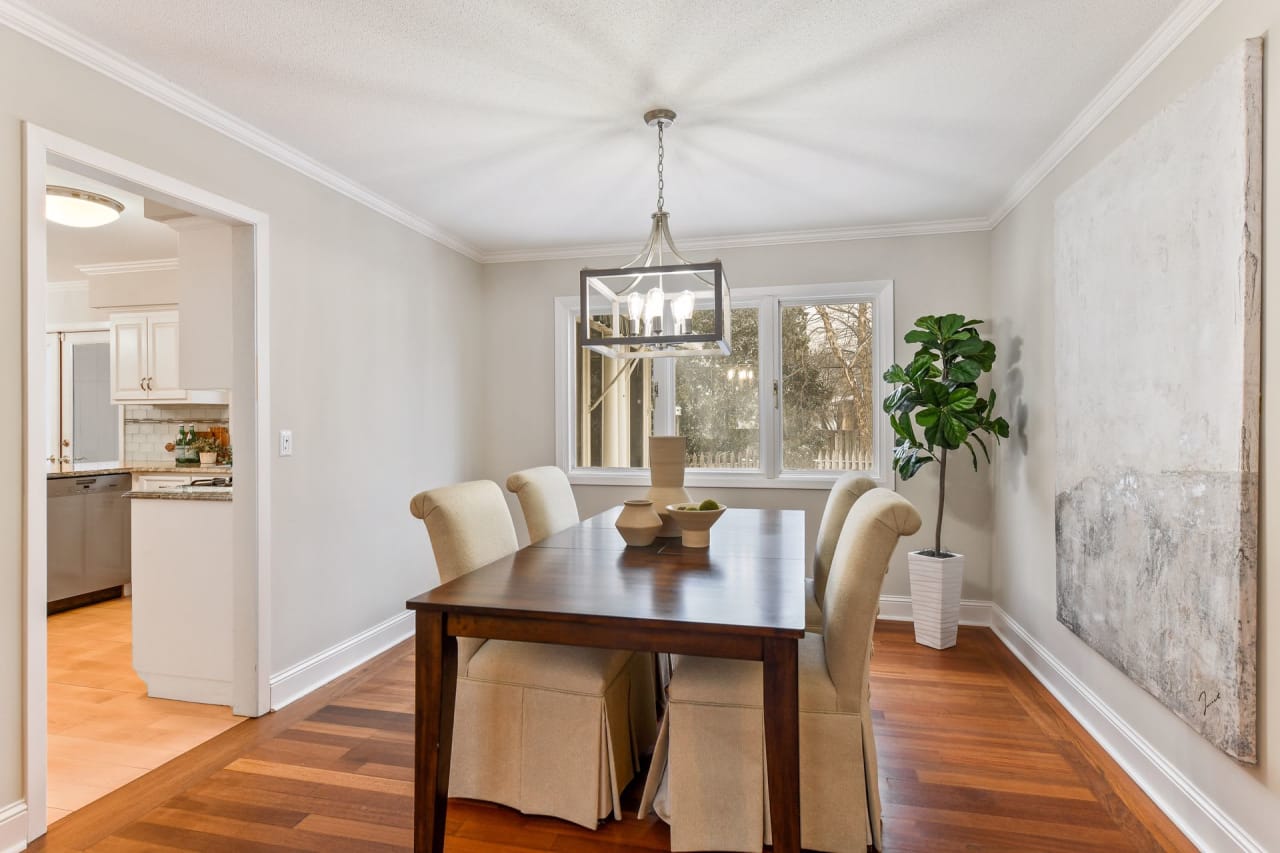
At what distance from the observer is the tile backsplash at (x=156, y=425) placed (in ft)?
17.9

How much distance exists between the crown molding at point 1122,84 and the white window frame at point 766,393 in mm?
1072

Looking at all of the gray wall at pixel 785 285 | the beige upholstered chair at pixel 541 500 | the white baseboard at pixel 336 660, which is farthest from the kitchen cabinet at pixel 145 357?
the beige upholstered chair at pixel 541 500

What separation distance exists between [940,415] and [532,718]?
8.58ft

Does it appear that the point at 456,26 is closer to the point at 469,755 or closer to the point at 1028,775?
the point at 469,755

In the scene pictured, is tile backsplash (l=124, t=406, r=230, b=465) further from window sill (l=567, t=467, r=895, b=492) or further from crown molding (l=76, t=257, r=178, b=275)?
window sill (l=567, t=467, r=895, b=492)

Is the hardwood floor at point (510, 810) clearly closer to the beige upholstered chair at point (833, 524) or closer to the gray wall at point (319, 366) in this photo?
the gray wall at point (319, 366)

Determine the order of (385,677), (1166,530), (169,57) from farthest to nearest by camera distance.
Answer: (385,677) < (169,57) < (1166,530)

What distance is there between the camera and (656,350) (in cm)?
281

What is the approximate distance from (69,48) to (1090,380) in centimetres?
365

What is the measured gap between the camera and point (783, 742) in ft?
5.16

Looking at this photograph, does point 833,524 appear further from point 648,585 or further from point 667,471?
point 648,585

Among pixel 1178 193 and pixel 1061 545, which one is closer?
pixel 1178 193

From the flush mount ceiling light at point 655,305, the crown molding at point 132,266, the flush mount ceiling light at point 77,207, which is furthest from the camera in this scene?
the crown molding at point 132,266

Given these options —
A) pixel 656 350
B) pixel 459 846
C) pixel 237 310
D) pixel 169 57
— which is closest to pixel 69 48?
pixel 169 57
